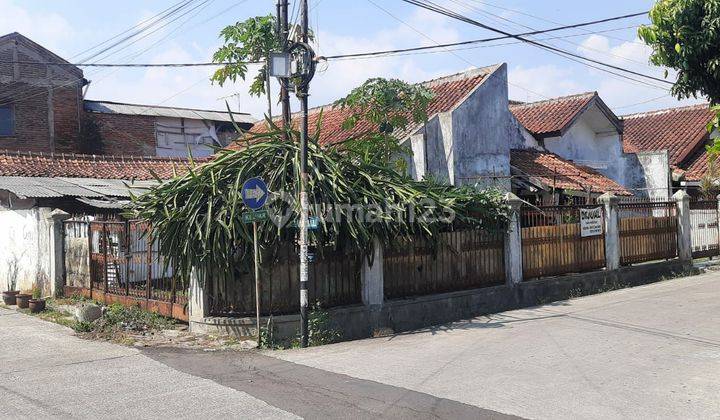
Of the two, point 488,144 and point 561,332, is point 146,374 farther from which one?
point 488,144

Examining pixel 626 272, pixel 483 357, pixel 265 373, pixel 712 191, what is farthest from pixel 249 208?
pixel 712 191

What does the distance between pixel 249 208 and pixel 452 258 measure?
4.52m

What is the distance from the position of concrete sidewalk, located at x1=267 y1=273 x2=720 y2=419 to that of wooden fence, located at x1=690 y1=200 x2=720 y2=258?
6.18m

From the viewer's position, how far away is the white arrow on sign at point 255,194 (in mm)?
9359

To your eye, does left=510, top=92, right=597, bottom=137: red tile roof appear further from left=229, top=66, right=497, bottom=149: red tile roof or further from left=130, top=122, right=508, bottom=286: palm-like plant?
left=130, top=122, right=508, bottom=286: palm-like plant

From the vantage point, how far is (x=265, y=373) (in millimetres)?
8305

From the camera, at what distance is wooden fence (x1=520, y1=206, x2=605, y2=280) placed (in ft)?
45.0

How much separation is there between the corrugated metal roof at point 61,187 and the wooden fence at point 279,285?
565cm

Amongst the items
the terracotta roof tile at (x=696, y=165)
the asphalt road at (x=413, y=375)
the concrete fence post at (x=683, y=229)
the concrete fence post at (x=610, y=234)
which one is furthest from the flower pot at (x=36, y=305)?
the terracotta roof tile at (x=696, y=165)

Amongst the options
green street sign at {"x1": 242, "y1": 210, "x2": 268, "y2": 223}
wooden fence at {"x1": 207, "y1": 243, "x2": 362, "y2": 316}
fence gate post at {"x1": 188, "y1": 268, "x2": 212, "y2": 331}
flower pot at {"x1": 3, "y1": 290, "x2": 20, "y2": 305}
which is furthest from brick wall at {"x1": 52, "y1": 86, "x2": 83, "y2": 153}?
green street sign at {"x1": 242, "y1": 210, "x2": 268, "y2": 223}

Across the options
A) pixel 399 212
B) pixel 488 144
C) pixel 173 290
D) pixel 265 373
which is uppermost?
pixel 488 144

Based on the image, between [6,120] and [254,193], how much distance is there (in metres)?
20.9

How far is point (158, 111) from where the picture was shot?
3055cm

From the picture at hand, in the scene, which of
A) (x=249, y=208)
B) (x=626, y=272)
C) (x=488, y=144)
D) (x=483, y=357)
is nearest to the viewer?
(x=483, y=357)
